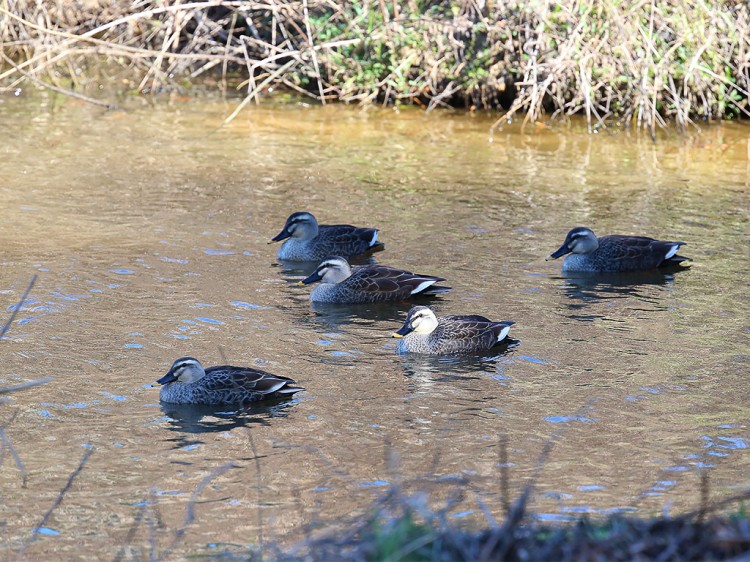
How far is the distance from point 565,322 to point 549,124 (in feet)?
32.9

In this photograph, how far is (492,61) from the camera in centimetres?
2083

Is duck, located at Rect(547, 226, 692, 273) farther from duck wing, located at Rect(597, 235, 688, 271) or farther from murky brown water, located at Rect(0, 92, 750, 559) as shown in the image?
murky brown water, located at Rect(0, 92, 750, 559)

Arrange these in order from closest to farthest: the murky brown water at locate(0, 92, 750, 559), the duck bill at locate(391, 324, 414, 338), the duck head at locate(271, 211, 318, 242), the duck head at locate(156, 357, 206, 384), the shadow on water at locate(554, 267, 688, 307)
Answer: the murky brown water at locate(0, 92, 750, 559), the duck head at locate(156, 357, 206, 384), the duck bill at locate(391, 324, 414, 338), the shadow on water at locate(554, 267, 688, 307), the duck head at locate(271, 211, 318, 242)

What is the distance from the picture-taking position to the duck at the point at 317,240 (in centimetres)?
1397

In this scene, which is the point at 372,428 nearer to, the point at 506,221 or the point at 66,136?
the point at 506,221

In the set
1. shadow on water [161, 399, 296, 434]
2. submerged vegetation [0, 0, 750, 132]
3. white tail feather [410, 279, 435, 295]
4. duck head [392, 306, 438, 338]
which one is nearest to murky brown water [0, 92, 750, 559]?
shadow on water [161, 399, 296, 434]

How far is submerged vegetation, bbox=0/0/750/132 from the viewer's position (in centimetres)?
1933

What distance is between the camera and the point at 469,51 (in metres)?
20.8

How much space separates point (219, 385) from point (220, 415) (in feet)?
0.78

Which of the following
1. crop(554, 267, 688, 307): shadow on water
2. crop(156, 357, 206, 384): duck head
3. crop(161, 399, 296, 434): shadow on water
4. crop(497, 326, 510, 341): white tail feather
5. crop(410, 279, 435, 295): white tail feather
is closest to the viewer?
crop(161, 399, 296, 434): shadow on water

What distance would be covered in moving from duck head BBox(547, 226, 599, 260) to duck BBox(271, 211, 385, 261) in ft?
6.84

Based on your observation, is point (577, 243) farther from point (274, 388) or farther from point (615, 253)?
point (274, 388)

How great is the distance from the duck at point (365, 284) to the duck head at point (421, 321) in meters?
1.29

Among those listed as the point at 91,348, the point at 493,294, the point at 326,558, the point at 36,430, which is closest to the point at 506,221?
the point at 493,294
